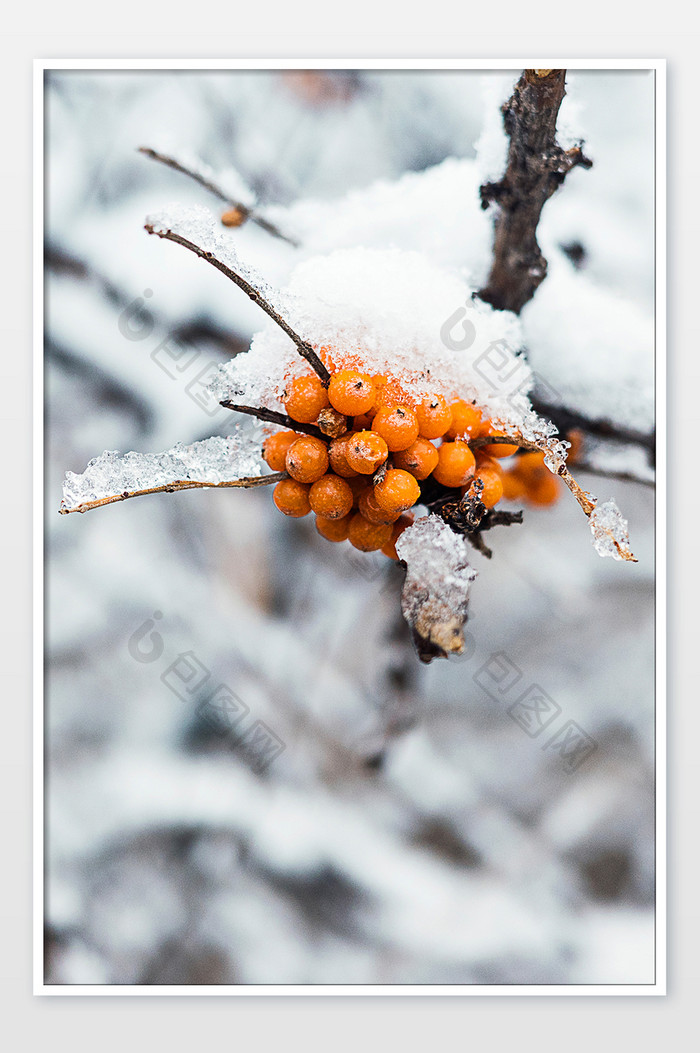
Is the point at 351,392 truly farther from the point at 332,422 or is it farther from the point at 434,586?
the point at 434,586

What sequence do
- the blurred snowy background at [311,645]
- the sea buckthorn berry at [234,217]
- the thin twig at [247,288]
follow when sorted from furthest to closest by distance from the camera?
1. the blurred snowy background at [311,645]
2. the sea buckthorn berry at [234,217]
3. the thin twig at [247,288]

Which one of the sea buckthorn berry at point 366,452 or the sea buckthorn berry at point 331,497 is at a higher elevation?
the sea buckthorn berry at point 366,452

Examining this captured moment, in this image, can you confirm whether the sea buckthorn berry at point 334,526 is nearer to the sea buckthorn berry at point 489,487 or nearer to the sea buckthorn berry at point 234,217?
→ the sea buckthorn berry at point 489,487

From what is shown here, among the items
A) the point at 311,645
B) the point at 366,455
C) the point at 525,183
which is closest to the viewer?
the point at 366,455

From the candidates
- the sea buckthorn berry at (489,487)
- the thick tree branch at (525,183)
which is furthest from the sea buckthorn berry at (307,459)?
the thick tree branch at (525,183)

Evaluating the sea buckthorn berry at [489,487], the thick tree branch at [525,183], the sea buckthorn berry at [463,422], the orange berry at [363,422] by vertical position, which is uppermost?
the thick tree branch at [525,183]

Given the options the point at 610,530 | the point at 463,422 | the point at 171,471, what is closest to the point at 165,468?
the point at 171,471
